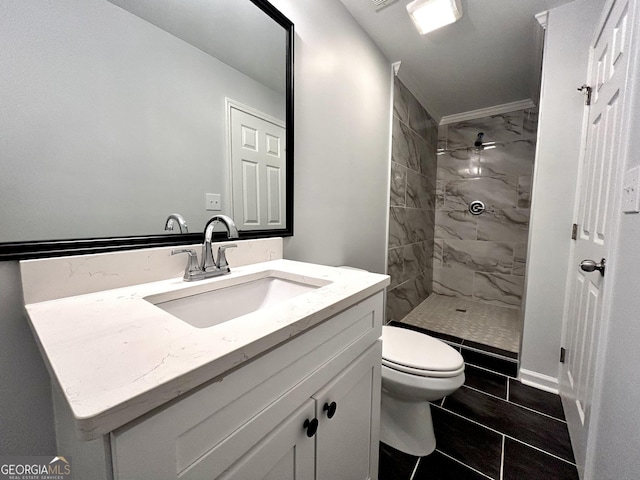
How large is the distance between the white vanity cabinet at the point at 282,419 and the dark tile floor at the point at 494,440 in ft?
1.30

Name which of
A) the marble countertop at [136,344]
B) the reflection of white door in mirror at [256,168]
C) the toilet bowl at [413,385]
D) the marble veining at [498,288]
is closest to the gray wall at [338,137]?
the reflection of white door in mirror at [256,168]

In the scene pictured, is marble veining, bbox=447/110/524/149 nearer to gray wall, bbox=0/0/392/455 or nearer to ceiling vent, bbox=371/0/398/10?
gray wall, bbox=0/0/392/455

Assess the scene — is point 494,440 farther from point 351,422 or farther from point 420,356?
point 351,422

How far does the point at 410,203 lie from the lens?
2.61 metres

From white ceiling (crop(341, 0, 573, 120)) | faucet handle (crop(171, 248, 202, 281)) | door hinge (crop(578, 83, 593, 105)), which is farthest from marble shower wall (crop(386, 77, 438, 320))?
faucet handle (crop(171, 248, 202, 281))

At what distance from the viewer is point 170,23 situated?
890 millimetres

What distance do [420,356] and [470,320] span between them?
1.74 m

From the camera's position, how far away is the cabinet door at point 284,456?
0.49 meters

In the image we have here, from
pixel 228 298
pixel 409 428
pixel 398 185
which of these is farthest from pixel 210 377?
pixel 398 185

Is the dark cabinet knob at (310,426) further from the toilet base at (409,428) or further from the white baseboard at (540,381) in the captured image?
the white baseboard at (540,381)

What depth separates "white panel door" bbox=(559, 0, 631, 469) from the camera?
0.94 metres

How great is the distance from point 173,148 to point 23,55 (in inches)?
14.1

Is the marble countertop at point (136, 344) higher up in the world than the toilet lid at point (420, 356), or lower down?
higher up

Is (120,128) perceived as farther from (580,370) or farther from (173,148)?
(580,370)
